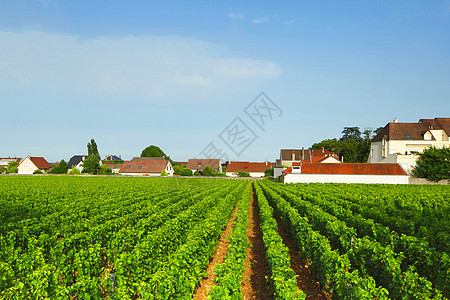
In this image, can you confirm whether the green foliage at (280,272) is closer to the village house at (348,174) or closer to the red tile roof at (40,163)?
the village house at (348,174)

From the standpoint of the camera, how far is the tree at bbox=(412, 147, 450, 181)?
4459 cm

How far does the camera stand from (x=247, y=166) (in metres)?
97.5

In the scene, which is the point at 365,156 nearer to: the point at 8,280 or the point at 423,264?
the point at 423,264

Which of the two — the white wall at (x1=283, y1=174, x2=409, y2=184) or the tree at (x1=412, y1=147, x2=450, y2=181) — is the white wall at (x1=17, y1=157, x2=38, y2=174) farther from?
the tree at (x1=412, y1=147, x2=450, y2=181)

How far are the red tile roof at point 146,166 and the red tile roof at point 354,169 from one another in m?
47.1

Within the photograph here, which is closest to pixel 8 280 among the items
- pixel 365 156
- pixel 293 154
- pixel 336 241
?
pixel 336 241

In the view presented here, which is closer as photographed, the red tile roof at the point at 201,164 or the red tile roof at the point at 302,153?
the red tile roof at the point at 302,153

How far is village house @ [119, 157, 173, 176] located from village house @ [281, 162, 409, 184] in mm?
45326

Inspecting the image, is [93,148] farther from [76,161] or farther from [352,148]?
[352,148]

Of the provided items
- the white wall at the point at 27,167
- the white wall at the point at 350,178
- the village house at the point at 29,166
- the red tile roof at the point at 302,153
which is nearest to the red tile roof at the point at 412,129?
the white wall at the point at 350,178

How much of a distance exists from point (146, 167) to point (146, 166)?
32cm

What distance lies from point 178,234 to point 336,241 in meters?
5.31

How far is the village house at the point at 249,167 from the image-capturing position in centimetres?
9431

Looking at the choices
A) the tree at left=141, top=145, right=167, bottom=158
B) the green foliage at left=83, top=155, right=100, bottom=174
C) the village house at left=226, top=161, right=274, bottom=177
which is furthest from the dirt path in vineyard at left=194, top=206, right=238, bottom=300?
the tree at left=141, top=145, right=167, bottom=158
